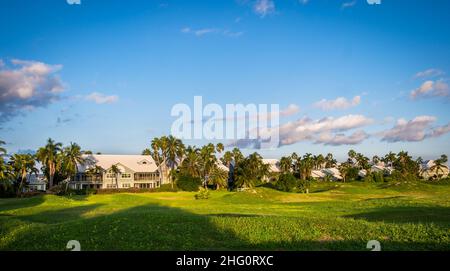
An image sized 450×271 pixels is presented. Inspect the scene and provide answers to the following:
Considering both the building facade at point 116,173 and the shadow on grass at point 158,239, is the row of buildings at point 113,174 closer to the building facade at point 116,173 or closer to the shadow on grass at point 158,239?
the building facade at point 116,173

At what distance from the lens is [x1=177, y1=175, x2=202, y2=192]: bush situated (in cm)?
10250

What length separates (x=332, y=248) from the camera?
19562mm

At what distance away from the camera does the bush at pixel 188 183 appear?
336ft

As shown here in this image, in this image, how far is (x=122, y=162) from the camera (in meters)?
115

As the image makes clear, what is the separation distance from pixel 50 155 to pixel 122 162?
23950 mm

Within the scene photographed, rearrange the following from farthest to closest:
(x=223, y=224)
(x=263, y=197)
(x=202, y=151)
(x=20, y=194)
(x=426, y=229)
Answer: (x=202, y=151), (x=20, y=194), (x=263, y=197), (x=223, y=224), (x=426, y=229)

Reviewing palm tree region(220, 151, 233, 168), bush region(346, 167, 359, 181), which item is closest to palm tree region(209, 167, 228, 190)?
palm tree region(220, 151, 233, 168)

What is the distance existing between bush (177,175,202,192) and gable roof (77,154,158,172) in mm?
17716

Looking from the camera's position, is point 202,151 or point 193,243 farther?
point 202,151

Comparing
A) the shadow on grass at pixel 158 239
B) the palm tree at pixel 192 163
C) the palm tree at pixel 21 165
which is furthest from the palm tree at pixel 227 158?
the shadow on grass at pixel 158 239

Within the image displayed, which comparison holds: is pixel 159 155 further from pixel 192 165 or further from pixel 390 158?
pixel 390 158
